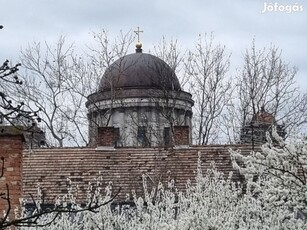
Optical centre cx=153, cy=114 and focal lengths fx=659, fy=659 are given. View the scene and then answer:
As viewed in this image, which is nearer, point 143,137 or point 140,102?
point 143,137

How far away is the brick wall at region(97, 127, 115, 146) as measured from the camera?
2198 cm

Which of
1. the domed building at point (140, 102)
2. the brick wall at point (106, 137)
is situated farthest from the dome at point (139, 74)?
the brick wall at point (106, 137)

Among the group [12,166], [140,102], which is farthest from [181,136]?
[140,102]

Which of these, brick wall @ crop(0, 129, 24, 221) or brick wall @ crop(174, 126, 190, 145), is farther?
brick wall @ crop(174, 126, 190, 145)

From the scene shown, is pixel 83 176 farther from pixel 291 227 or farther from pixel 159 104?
pixel 159 104

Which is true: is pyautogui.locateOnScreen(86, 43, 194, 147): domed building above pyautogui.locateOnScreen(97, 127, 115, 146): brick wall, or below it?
above

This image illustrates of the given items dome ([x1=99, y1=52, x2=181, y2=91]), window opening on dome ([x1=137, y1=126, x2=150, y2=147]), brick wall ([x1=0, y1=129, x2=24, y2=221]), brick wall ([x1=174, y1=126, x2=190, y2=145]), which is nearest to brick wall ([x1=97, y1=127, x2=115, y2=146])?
brick wall ([x1=174, y1=126, x2=190, y2=145])

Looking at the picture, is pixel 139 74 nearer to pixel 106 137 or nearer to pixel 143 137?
pixel 143 137

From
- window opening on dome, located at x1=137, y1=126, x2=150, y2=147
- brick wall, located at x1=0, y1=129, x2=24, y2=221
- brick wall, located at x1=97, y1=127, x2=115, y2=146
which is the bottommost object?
brick wall, located at x1=0, y1=129, x2=24, y2=221

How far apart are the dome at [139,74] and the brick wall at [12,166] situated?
28.1 m

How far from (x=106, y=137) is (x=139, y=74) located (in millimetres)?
19031

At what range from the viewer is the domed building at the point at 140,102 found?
1419 inches

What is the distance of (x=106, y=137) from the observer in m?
22.2

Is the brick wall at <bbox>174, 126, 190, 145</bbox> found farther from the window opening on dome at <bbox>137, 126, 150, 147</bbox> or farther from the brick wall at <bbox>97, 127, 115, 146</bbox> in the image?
the window opening on dome at <bbox>137, 126, 150, 147</bbox>
